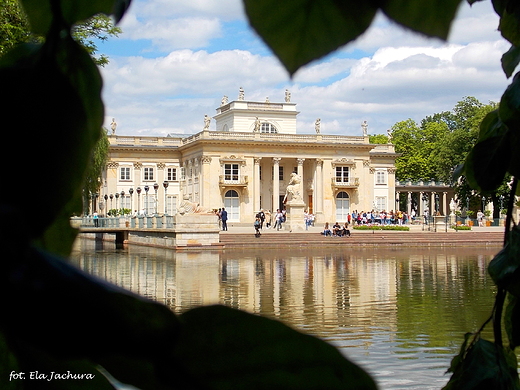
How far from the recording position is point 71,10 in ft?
1.01

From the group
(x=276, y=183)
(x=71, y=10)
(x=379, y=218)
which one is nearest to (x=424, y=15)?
(x=71, y=10)

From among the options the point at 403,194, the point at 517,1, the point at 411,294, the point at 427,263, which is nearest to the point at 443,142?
the point at 403,194

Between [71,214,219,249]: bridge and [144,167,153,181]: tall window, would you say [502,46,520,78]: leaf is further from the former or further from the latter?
[144,167,153,181]: tall window

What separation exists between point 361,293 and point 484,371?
1066cm

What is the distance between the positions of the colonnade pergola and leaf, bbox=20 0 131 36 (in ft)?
159

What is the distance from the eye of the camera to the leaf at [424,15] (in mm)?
329

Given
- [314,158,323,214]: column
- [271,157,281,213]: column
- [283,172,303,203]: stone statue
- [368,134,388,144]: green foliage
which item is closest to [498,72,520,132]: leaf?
[283,172,303,203]: stone statue

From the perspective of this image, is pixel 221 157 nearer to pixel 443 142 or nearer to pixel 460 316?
pixel 443 142

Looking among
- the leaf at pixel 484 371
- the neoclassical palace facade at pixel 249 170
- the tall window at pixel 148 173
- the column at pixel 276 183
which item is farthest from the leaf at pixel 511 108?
the tall window at pixel 148 173

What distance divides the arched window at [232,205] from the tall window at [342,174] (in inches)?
266

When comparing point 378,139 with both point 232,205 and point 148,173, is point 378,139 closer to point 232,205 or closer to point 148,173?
point 232,205

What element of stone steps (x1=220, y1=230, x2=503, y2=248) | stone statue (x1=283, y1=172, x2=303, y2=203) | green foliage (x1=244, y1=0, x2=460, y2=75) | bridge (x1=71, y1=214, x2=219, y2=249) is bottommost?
stone steps (x1=220, y1=230, x2=503, y2=248)

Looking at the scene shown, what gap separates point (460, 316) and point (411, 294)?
8.36ft

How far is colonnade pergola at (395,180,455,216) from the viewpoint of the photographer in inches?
1934
